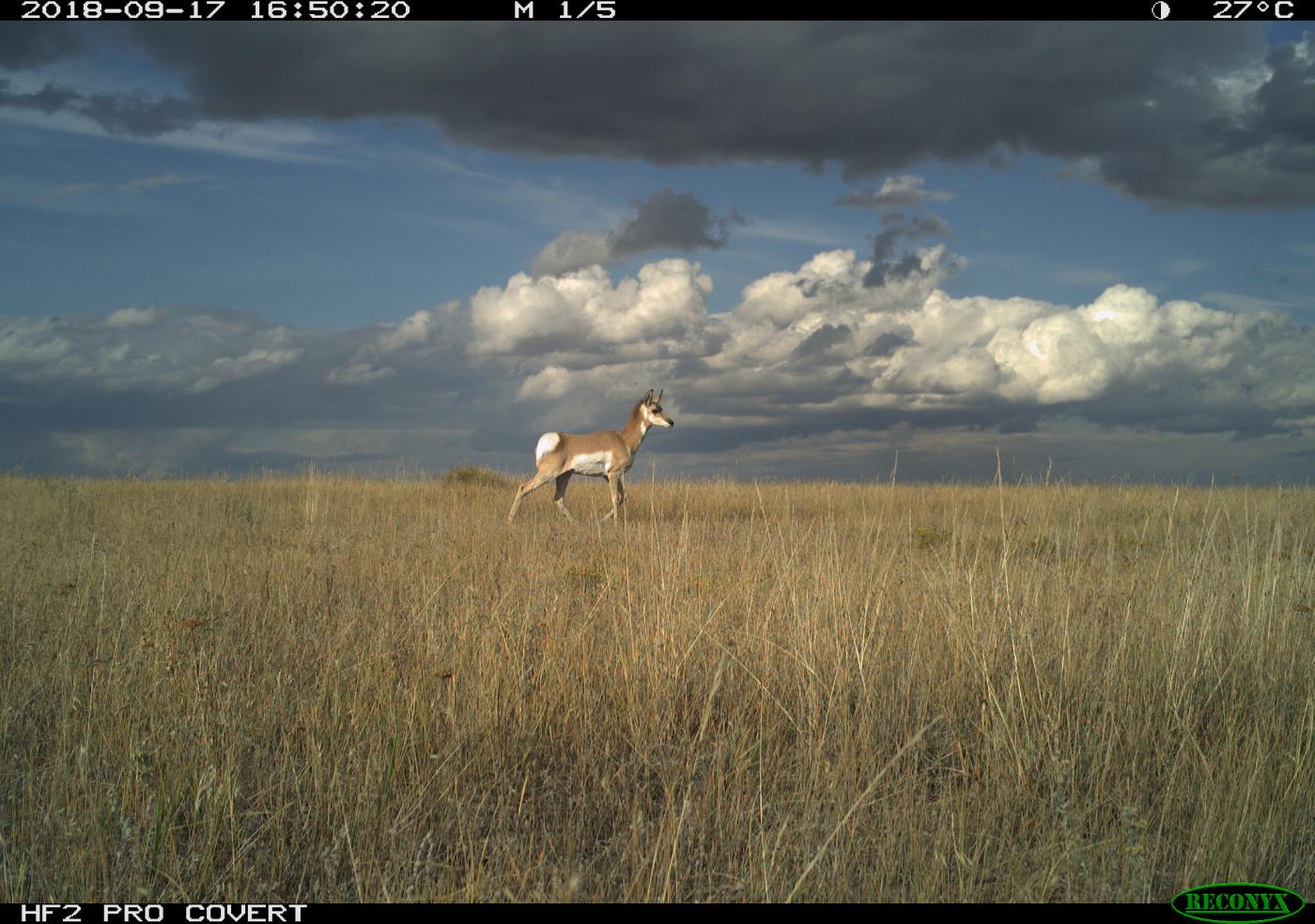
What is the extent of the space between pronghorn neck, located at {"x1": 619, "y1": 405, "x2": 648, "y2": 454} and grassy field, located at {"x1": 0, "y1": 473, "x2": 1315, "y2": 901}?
10742 millimetres

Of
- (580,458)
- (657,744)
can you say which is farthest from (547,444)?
(657,744)

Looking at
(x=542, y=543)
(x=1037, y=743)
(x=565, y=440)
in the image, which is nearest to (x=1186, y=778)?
(x=1037, y=743)

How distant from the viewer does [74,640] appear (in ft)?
18.4

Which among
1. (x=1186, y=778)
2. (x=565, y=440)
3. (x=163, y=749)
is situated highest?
(x=565, y=440)

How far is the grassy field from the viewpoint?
9.84ft

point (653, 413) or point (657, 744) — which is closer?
point (657, 744)

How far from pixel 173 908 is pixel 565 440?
48.5ft

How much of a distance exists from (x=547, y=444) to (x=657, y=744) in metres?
13.7

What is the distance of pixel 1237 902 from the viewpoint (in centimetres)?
279

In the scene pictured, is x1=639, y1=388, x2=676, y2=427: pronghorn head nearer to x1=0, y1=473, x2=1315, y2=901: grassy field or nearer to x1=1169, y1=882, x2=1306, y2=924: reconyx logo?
x1=0, y1=473, x2=1315, y2=901: grassy field

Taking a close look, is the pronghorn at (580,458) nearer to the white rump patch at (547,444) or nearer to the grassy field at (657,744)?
the white rump patch at (547,444)

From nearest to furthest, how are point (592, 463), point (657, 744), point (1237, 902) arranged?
1. point (1237, 902)
2. point (657, 744)
3. point (592, 463)

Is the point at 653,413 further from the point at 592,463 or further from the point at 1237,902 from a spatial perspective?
the point at 1237,902

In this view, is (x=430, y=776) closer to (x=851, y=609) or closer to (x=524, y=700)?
(x=524, y=700)
